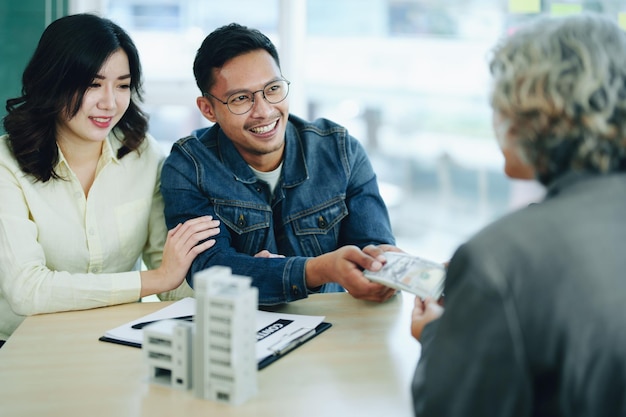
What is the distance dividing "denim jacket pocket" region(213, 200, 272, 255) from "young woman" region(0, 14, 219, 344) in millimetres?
106

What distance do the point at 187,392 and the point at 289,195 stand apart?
94 centimetres

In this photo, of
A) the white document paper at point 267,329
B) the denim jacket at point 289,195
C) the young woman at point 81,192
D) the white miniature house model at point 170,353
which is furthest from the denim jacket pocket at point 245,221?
the white miniature house model at point 170,353

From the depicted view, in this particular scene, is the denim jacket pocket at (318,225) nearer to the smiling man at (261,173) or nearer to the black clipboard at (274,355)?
the smiling man at (261,173)

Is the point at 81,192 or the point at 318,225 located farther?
the point at 318,225

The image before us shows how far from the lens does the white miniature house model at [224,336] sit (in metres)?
1.18

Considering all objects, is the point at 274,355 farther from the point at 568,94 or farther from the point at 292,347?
the point at 568,94

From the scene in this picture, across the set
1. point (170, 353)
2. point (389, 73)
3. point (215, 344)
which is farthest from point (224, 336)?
point (389, 73)

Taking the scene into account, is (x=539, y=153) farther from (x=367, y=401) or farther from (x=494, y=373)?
(x=367, y=401)

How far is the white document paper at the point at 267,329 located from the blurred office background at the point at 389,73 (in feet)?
5.63

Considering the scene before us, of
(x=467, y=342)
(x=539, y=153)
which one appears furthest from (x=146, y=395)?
(x=539, y=153)

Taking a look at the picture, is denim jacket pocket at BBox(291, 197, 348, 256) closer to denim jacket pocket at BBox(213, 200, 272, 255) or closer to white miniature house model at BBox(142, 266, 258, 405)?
denim jacket pocket at BBox(213, 200, 272, 255)

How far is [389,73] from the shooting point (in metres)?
4.55

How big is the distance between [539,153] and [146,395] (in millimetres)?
791

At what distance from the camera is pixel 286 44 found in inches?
128
